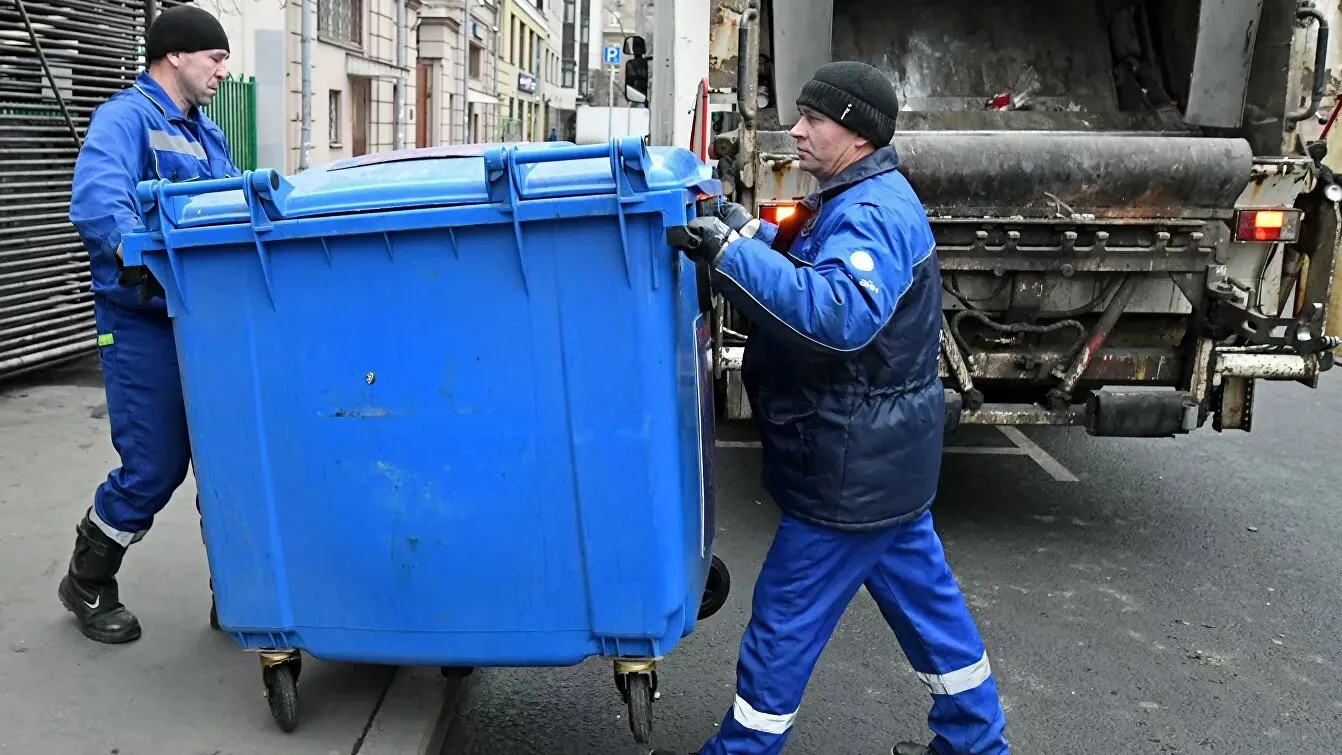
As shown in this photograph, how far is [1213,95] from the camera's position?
5.07m

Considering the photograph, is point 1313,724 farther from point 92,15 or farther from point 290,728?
point 92,15

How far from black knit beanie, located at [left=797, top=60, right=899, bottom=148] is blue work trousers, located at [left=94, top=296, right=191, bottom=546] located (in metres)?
1.65

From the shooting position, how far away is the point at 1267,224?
4566 mm

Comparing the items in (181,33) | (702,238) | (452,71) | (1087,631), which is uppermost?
(452,71)

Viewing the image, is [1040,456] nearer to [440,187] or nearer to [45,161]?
[440,187]

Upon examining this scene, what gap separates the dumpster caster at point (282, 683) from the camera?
105 inches

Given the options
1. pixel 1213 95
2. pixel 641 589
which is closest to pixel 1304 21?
pixel 1213 95

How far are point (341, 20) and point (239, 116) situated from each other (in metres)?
9.15

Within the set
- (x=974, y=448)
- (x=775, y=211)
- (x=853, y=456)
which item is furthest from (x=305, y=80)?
(x=853, y=456)

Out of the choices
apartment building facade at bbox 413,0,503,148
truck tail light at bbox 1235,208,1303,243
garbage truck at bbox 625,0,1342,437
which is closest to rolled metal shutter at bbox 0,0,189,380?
Result: garbage truck at bbox 625,0,1342,437

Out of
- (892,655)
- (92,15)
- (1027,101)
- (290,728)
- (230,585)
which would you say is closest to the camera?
(230,585)

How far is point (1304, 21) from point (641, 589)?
12.3 ft

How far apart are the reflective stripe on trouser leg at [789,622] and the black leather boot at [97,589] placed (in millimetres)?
1653

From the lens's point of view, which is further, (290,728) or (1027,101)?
(1027,101)
